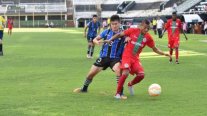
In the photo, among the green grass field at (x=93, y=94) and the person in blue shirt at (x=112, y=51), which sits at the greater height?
the person in blue shirt at (x=112, y=51)

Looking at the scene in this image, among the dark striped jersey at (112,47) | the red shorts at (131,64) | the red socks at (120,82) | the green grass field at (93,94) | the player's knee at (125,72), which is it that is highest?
the dark striped jersey at (112,47)

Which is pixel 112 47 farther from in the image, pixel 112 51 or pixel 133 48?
pixel 133 48

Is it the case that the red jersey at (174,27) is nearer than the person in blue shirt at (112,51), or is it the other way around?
the person in blue shirt at (112,51)

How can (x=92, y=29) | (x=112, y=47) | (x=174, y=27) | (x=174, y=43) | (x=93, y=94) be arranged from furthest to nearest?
(x=92, y=29), (x=174, y=27), (x=174, y=43), (x=93, y=94), (x=112, y=47)

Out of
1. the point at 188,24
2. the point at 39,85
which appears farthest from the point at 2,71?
the point at 188,24

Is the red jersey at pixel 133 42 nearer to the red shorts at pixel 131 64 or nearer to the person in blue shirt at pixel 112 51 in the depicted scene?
the red shorts at pixel 131 64

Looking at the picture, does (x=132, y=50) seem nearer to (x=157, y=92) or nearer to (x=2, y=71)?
(x=157, y=92)

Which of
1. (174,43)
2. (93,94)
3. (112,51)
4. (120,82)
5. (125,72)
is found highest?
(112,51)

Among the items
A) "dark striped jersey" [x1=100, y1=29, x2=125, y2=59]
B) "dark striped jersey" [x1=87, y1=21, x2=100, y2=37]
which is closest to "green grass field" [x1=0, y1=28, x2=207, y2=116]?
"dark striped jersey" [x1=100, y1=29, x2=125, y2=59]

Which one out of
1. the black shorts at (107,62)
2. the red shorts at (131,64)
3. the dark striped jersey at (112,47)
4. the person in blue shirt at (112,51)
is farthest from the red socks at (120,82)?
the dark striped jersey at (112,47)

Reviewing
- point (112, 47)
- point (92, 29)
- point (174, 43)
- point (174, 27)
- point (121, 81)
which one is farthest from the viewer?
point (92, 29)

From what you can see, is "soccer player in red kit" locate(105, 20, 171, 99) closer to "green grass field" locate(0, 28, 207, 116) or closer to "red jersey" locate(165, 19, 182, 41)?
"green grass field" locate(0, 28, 207, 116)

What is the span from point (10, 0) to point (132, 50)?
130 m

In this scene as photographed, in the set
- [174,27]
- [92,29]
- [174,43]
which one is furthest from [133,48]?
[92,29]
